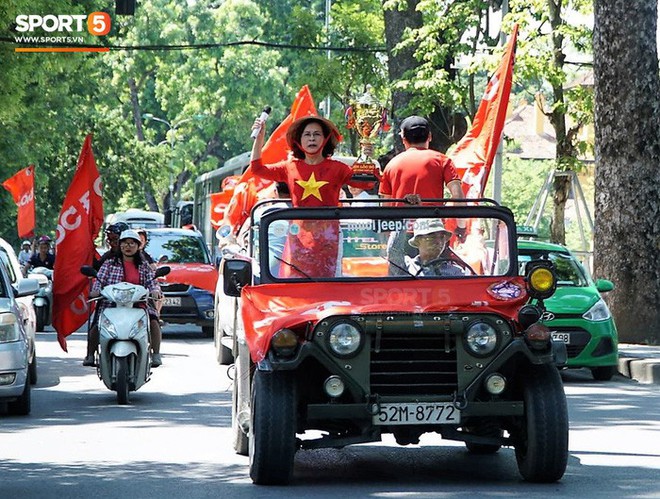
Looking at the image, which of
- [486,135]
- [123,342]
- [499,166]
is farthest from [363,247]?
[499,166]

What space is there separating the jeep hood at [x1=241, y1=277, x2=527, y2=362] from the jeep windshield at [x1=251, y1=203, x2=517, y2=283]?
14 cm

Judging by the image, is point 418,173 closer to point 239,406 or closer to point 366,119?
point 239,406

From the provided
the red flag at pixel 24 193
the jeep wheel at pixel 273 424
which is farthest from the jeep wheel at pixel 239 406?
the red flag at pixel 24 193

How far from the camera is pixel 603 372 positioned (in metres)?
19.0

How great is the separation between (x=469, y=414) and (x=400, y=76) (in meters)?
24.5

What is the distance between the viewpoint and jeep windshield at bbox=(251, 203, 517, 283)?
10641 millimetres

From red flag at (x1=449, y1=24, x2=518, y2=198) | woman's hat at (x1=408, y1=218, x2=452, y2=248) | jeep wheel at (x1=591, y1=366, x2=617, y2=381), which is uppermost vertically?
red flag at (x1=449, y1=24, x2=518, y2=198)

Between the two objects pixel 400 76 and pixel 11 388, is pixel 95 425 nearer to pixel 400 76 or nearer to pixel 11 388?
pixel 11 388

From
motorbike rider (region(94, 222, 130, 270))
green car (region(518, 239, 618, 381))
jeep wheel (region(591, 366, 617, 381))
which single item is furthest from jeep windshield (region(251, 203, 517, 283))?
jeep wheel (region(591, 366, 617, 381))

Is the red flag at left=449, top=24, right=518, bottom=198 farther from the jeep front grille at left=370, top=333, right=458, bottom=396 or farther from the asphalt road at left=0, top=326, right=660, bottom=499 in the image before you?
the jeep front grille at left=370, top=333, right=458, bottom=396

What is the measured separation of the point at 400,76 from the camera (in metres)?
33.9

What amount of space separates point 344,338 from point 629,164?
13447 millimetres

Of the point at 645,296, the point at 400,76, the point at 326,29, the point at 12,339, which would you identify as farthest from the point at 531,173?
the point at 12,339

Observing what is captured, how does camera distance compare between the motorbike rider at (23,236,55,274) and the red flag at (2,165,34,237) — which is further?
the red flag at (2,165,34,237)
